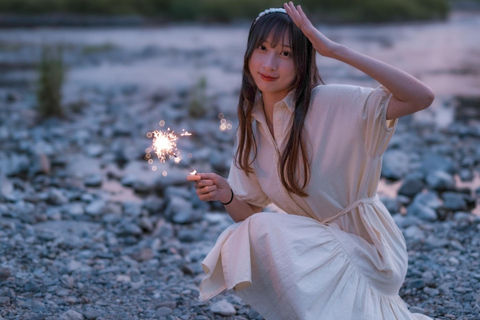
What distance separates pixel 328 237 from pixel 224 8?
21557 mm

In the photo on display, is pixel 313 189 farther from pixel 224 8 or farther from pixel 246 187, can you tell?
pixel 224 8

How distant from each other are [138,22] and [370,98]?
20.4 meters

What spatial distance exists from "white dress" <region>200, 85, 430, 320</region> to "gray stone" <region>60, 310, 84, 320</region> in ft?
2.24

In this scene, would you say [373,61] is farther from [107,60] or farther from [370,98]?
[107,60]

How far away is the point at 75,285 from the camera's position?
3270 millimetres

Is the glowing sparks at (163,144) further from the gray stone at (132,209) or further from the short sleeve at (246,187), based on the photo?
the gray stone at (132,209)

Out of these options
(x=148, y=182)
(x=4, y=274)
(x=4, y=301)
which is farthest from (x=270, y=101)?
(x=148, y=182)

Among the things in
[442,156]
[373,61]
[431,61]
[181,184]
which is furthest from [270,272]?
[431,61]

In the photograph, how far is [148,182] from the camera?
17.8 feet

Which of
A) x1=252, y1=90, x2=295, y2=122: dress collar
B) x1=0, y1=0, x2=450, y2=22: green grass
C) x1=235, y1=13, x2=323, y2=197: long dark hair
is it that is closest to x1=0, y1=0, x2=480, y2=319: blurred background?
x1=252, y1=90, x2=295, y2=122: dress collar

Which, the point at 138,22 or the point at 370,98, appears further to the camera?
the point at 138,22

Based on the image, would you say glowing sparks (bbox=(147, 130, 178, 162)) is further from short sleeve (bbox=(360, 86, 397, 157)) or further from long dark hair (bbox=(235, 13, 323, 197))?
short sleeve (bbox=(360, 86, 397, 157))

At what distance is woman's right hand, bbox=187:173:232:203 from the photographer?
2670mm

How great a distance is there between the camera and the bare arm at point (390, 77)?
2.24 m
